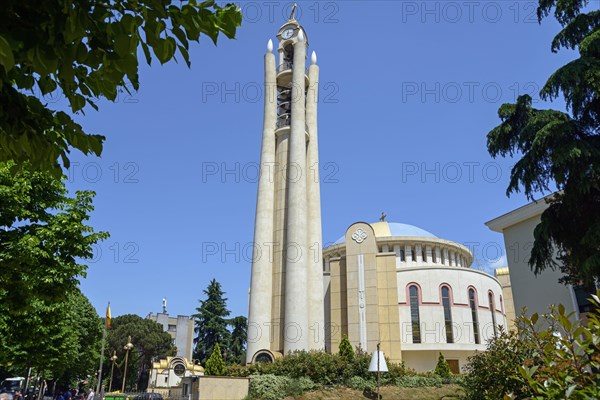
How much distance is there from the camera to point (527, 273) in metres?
26.0

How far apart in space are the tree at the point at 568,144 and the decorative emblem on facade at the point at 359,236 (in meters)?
20.4

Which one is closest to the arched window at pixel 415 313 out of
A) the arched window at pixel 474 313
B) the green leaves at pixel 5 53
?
the arched window at pixel 474 313

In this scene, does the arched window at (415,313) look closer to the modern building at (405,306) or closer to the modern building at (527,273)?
the modern building at (405,306)

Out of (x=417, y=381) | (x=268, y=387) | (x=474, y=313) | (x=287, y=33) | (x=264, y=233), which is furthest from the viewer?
(x=287, y=33)

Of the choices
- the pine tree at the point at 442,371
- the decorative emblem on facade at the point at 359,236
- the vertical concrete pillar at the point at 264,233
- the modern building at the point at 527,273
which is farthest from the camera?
the decorative emblem on facade at the point at 359,236

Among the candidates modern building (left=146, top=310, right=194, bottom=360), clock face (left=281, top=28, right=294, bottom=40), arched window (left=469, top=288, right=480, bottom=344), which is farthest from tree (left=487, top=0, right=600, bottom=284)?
modern building (left=146, top=310, right=194, bottom=360)

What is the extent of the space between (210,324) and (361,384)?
39145 mm

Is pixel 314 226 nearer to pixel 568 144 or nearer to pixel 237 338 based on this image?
pixel 568 144

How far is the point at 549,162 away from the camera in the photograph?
1306cm

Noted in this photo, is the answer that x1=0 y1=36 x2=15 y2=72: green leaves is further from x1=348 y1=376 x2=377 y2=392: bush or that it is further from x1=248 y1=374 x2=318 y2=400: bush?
x1=348 y1=376 x2=377 y2=392: bush

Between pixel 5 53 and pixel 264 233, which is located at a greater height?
pixel 264 233

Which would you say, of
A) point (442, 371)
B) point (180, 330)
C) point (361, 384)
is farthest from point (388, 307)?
point (180, 330)

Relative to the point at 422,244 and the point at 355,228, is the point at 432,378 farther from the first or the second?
the point at 422,244

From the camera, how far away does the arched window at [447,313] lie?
3547 centimetres
